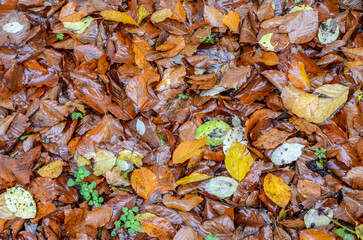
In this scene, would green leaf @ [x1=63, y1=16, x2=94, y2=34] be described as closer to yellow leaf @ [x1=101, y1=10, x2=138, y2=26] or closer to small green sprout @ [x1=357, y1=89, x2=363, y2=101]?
yellow leaf @ [x1=101, y1=10, x2=138, y2=26]

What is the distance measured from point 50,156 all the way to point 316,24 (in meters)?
2.24

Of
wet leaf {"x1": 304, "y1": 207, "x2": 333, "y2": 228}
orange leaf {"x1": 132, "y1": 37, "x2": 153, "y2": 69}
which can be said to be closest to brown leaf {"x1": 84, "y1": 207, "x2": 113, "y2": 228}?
orange leaf {"x1": 132, "y1": 37, "x2": 153, "y2": 69}

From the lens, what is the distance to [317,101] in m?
1.85

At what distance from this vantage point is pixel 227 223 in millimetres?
1772

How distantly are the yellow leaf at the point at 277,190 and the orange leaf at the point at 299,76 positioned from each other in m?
0.68

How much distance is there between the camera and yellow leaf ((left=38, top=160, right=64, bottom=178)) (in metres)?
1.94

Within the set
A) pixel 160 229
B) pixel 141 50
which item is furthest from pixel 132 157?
pixel 141 50

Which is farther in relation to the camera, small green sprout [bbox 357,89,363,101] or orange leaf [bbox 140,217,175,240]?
small green sprout [bbox 357,89,363,101]

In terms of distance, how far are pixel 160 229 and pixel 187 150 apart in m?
0.56

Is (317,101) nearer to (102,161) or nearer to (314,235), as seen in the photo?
(314,235)

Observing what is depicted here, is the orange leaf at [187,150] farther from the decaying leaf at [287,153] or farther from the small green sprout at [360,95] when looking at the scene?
the small green sprout at [360,95]

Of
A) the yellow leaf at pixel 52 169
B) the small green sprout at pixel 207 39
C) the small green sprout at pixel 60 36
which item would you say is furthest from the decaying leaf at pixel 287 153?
the small green sprout at pixel 60 36

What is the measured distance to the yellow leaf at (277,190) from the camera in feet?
5.87

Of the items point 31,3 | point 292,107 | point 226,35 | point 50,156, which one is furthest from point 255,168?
point 31,3
